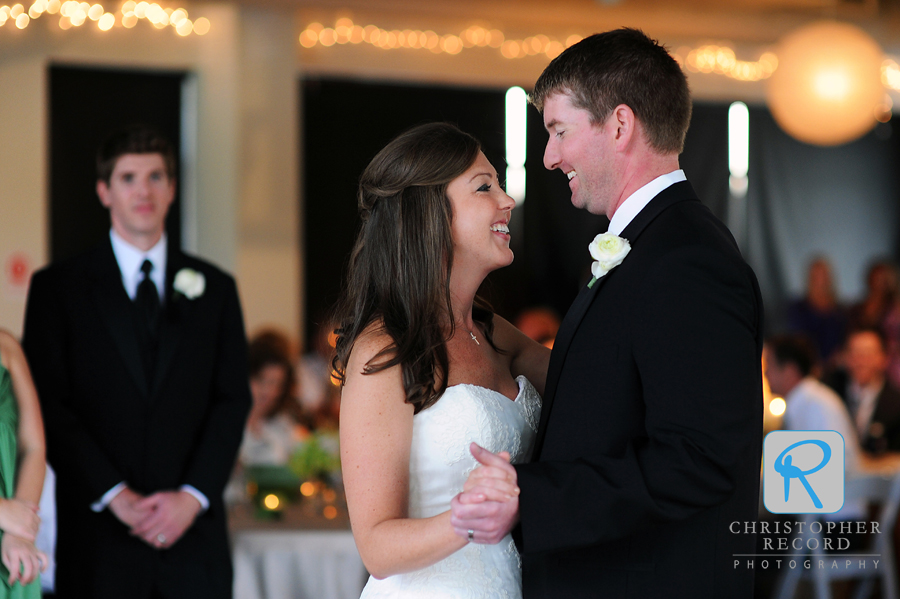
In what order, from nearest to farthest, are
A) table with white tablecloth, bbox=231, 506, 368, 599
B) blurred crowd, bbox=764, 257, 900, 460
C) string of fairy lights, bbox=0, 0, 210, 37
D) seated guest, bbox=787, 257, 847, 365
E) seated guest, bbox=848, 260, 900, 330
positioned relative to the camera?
table with white tablecloth, bbox=231, 506, 368, 599, blurred crowd, bbox=764, 257, 900, 460, string of fairy lights, bbox=0, 0, 210, 37, seated guest, bbox=848, 260, 900, 330, seated guest, bbox=787, 257, 847, 365

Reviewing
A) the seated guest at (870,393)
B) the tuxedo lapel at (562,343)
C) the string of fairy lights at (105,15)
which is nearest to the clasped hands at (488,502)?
the tuxedo lapel at (562,343)

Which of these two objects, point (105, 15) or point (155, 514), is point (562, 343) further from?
point (105, 15)

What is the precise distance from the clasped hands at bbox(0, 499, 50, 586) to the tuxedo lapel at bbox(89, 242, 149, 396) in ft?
1.78

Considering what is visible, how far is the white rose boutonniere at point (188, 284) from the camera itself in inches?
128

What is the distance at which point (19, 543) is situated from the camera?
2.67 meters

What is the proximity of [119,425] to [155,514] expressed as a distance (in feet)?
1.03

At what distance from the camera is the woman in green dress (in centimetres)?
266

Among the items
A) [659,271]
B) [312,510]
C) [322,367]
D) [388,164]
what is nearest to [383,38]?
[322,367]

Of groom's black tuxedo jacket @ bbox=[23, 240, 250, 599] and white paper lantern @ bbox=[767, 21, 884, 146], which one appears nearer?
groom's black tuxedo jacket @ bbox=[23, 240, 250, 599]

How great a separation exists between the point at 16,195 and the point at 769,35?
6053 millimetres

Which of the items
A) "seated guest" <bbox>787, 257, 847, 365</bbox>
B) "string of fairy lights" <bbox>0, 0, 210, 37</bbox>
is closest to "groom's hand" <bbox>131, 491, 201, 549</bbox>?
"string of fairy lights" <bbox>0, 0, 210, 37</bbox>

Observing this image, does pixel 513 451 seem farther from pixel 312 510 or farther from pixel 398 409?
pixel 312 510

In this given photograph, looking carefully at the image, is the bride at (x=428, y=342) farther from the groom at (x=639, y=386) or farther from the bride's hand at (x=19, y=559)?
the bride's hand at (x=19, y=559)

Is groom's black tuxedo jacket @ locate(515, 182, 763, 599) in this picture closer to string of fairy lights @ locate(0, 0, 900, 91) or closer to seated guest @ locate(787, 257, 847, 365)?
string of fairy lights @ locate(0, 0, 900, 91)
